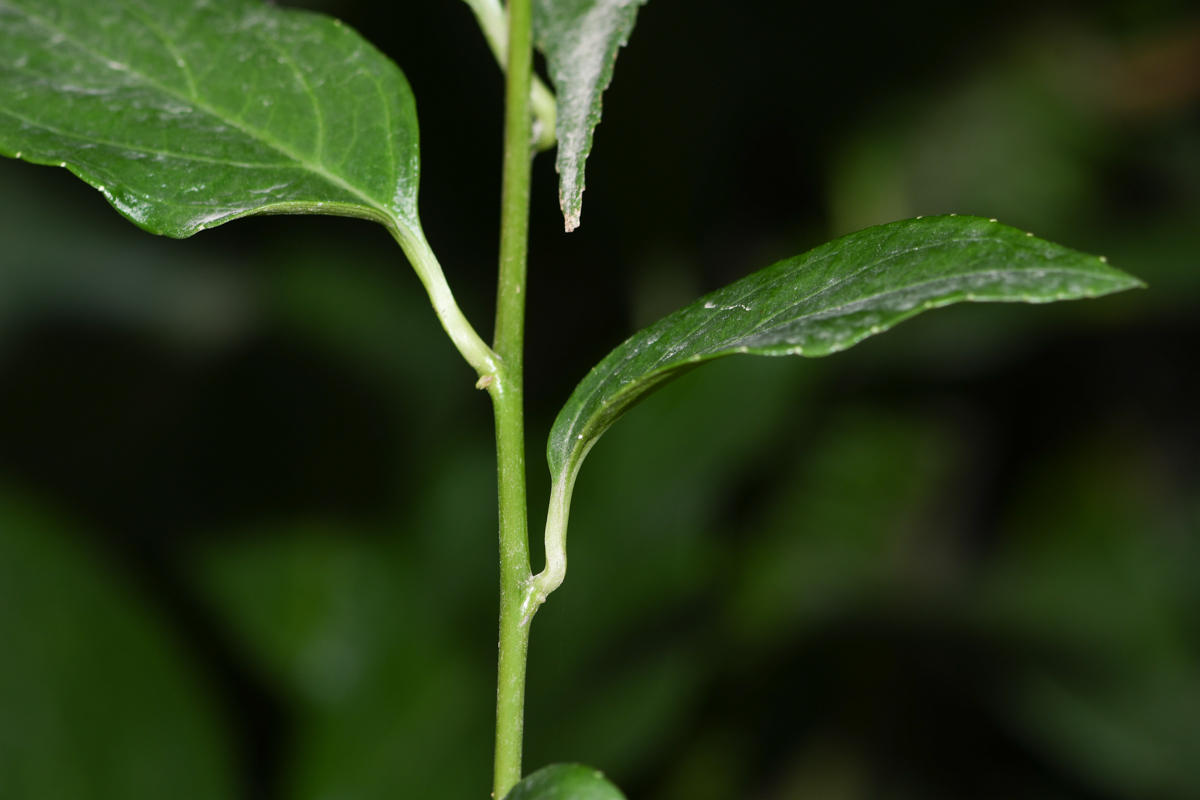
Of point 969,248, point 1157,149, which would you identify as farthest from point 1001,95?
point 969,248

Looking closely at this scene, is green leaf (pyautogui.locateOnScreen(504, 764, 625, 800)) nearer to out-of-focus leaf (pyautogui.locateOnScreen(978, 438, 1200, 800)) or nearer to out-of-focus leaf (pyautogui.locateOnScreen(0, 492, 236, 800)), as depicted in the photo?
out-of-focus leaf (pyautogui.locateOnScreen(0, 492, 236, 800))

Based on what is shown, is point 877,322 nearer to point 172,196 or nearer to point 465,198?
point 172,196

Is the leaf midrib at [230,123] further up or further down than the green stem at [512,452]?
further up

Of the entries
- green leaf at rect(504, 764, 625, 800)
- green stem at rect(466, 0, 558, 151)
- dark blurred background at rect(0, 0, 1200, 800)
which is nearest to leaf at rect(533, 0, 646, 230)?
green stem at rect(466, 0, 558, 151)

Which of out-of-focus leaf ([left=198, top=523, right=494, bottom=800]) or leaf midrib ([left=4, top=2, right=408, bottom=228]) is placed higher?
leaf midrib ([left=4, top=2, right=408, bottom=228])

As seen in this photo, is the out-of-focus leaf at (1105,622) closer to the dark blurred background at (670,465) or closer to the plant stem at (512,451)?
the dark blurred background at (670,465)

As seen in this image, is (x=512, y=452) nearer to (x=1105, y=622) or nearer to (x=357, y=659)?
(x=357, y=659)

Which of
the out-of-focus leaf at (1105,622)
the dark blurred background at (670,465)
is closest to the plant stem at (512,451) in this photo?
the dark blurred background at (670,465)

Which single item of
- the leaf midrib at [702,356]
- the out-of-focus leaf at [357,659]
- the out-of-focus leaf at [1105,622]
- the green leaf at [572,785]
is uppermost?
the leaf midrib at [702,356]
